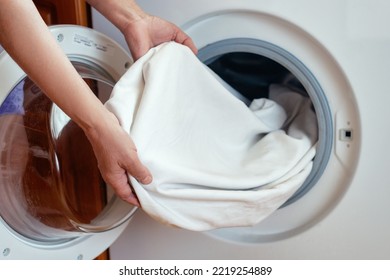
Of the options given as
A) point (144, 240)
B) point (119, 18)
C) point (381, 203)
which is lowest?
point (144, 240)

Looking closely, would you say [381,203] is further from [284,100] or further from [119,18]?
[119,18]

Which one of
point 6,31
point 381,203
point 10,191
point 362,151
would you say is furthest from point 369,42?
point 10,191

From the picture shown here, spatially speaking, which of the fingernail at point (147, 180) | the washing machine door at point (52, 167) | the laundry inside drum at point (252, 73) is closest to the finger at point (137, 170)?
the fingernail at point (147, 180)

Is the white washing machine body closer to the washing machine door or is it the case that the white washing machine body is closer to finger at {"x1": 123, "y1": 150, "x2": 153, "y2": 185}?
the washing machine door

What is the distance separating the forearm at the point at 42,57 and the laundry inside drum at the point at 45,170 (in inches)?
7.5

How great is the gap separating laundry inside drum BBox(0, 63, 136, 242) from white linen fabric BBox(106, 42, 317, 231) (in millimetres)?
196

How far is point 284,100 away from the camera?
3.21ft

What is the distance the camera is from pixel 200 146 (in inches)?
29.5

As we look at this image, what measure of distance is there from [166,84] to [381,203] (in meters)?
0.45

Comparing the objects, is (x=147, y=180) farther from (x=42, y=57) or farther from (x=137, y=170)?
(x=42, y=57)

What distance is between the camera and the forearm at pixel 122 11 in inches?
30.5

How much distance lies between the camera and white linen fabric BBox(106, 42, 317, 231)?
63cm

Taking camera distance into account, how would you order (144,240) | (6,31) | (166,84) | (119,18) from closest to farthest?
(6,31) < (166,84) < (119,18) < (144,240)

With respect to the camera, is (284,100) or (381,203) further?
(284,100)
